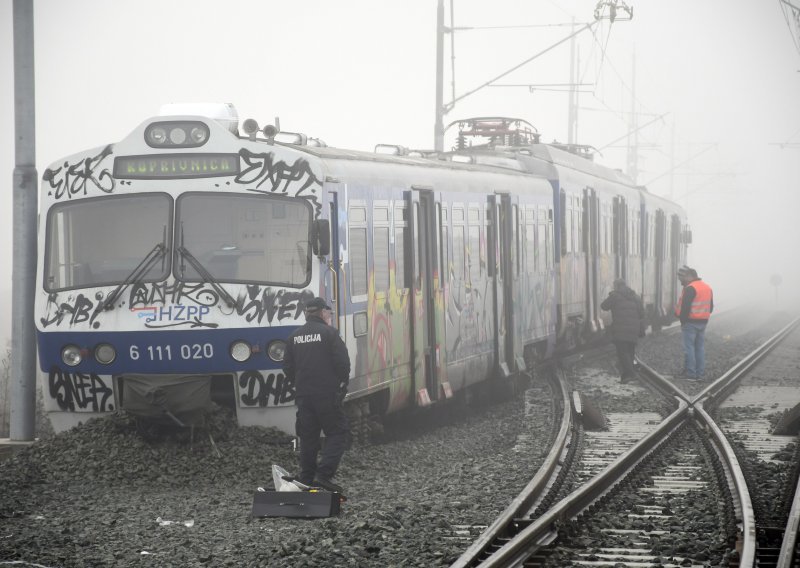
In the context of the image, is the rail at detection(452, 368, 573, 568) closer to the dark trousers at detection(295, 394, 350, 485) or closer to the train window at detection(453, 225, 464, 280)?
the dark trousers at detection(295, 394, 350, 485)

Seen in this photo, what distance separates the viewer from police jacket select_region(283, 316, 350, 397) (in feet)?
32.3

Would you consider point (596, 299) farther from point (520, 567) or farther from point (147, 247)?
point (520, 567)

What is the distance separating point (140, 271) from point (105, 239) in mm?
512

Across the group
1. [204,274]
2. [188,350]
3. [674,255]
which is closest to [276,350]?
[188,350]

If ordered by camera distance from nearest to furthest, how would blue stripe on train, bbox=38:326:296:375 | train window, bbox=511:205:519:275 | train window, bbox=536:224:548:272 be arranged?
blue stripe on train, bbox=38:326:296:375
train window, bbox=511:205:519:275
train window, bbox=536:224:548:272

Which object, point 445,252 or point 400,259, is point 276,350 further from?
point 445,252

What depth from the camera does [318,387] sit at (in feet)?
32.3

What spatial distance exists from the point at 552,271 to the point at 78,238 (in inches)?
393

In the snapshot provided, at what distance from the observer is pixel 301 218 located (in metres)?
11.1

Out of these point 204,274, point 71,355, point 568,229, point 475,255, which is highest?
point 568,229

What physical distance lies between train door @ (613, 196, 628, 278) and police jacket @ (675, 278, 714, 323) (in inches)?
199

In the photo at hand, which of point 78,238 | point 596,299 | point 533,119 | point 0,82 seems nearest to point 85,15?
point 533,119

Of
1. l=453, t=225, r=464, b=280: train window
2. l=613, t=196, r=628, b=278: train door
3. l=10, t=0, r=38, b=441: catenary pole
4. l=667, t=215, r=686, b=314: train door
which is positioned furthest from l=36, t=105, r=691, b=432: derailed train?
l=667, t=215, r=686, b=314: train door

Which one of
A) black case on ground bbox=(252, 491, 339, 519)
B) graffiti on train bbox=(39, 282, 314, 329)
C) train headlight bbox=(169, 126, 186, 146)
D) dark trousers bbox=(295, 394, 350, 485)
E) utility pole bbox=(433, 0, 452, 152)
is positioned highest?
utility pole bbox=(433, 0, 452, 152)
